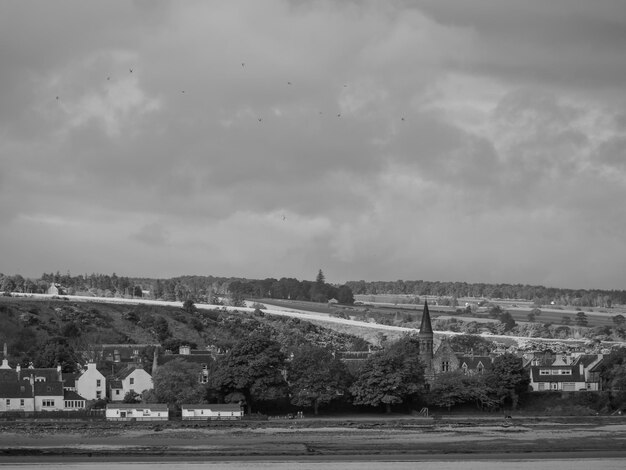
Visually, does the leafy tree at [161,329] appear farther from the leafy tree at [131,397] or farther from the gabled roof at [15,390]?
the gabled roof at [15,390]

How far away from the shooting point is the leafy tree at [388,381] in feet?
341

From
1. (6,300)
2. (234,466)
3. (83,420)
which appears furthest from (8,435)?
(6,300)

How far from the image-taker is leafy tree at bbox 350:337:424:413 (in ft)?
341

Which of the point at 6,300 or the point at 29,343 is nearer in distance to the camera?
the point at 29,343

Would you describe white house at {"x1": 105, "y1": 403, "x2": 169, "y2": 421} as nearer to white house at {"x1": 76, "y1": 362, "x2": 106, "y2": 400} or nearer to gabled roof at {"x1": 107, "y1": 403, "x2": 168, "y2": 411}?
gabled roof at {"x1": 107, "y1": 403, "x2": 168, "y2": 411}

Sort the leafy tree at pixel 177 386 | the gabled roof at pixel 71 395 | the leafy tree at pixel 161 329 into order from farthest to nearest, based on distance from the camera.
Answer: the leafy tree at pixel 161 329, the gabled roof at pixel 71 395, the leafy tree at pixel 177 386

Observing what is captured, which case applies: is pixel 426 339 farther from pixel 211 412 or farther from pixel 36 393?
pixel 36 393

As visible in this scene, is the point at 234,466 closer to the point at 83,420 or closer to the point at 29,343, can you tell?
the point at 83,420

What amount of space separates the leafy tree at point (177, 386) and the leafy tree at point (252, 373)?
1431mm

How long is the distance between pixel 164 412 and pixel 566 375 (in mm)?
36286

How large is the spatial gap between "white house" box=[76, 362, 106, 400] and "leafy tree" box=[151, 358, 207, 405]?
4.94 metres

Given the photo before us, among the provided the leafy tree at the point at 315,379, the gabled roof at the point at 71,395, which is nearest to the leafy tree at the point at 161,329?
the gabled roof at the point at 71,395

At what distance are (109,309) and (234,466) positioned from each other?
85.5m

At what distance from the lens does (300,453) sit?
77.2 metres
